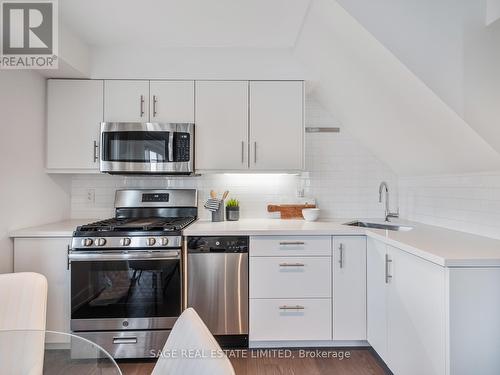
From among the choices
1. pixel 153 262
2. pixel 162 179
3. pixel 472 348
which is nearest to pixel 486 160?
pixel 472 348

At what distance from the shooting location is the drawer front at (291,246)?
2371 mm

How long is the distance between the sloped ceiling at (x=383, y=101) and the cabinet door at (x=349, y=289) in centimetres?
81

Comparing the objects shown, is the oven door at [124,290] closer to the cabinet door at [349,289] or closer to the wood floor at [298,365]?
the wood floor at [298,365]

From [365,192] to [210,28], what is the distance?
1.97m

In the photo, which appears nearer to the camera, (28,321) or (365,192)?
(28,321)

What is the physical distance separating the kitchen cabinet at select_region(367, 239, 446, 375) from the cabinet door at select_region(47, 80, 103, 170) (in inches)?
91.9

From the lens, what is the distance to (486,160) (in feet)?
6.19

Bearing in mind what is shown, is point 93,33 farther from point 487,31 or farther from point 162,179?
point 487,31

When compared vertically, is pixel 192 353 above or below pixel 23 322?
above

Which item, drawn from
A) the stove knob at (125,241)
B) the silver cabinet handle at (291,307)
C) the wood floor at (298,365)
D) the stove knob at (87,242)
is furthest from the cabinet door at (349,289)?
the stove knob at (87,242)

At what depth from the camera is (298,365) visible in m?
2.25

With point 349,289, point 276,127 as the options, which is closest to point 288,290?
Result: point 349,289

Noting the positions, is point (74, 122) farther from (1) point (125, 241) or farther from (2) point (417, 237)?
(2) point (417, 237)

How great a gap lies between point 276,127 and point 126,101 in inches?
50.0
